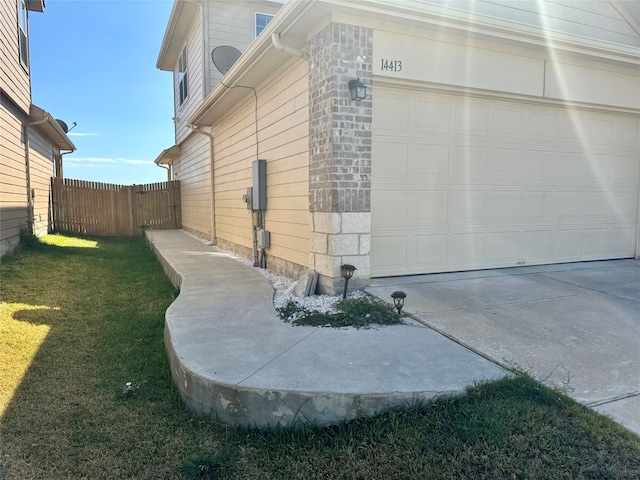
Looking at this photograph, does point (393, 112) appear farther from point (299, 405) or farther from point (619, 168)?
point (619, 168)

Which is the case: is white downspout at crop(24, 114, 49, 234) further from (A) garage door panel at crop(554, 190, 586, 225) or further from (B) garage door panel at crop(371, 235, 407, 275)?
(A) garage door panel at crop(554, 190, 586, 225)

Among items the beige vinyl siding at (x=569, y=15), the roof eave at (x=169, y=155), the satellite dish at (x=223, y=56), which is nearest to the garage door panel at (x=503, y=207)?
the beige vinyl siding at (x=569, y=15)

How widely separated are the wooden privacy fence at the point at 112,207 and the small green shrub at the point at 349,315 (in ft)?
36.4

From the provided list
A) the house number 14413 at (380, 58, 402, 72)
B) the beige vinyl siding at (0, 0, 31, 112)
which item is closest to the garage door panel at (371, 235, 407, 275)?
the house number 14413 at (380, 58, 402, 72)

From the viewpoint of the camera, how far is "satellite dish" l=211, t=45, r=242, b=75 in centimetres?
931

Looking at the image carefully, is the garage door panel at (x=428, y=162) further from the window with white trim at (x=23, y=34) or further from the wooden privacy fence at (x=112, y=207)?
the wooden privacy fence at (x=112, y=207)

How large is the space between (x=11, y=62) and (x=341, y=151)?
7430mm

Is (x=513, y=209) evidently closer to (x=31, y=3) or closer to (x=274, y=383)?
(x=274, y=383)

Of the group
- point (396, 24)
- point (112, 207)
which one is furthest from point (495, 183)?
point (112, 207)

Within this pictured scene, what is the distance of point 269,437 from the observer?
234 centimetres

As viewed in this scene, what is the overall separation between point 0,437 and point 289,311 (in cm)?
225

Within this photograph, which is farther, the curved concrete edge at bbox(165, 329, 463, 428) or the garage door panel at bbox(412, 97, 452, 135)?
the garage door panel at bbox(412, 97, 452, 135)

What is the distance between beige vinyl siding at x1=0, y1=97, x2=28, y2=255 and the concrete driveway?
21.1 ft

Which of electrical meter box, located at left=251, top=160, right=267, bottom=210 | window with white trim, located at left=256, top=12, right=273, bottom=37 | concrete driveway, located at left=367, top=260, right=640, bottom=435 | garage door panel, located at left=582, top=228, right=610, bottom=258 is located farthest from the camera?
window with white trim, located at left=256, top=12, right=273, bottom=37
